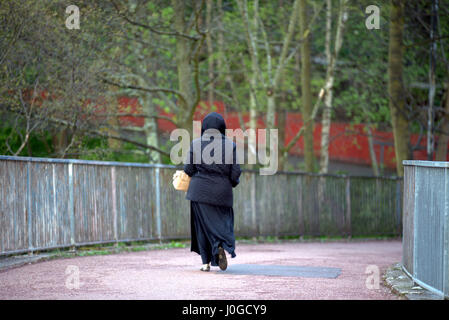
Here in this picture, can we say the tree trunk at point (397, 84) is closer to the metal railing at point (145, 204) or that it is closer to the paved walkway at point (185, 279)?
the metal railing at point (145, 204)

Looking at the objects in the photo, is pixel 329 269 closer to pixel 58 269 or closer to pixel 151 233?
pixel 58 269

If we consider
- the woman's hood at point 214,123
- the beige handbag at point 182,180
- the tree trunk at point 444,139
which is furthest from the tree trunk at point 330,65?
the beige handbag at point 182,180

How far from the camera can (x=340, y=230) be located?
2430cm

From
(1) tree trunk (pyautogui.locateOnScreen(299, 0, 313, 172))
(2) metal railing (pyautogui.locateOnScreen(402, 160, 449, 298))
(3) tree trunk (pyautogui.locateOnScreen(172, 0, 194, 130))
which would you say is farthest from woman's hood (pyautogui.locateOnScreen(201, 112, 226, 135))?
(1) tree trunk (pyautogui.locateOnScreen(299, 0, 313, 172))

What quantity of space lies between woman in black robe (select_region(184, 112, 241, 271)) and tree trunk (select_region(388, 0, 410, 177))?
1292 centimetres

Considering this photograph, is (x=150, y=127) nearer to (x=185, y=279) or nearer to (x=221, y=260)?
(x=221, y=260)

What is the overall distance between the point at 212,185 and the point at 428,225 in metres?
3.34

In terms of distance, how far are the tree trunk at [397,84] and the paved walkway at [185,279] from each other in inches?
403

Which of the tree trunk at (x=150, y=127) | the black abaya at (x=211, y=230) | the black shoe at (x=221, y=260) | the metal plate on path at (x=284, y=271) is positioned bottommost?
the metal plate on path at (x=284, y=271)

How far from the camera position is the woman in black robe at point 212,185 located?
1091 cm

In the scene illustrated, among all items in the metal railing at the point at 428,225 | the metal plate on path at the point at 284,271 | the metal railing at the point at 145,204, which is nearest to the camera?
the metal railing at the point at 428,225

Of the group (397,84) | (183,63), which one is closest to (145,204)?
(183,63)

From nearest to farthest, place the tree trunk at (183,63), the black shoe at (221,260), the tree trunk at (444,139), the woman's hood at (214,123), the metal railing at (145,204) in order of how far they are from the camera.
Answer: the black shoe at (221,260) → the woman's hood at (214,123) → the metal railing at (145,204) → the tree trunk at (183,63) → the tree trunk at (444,139)
